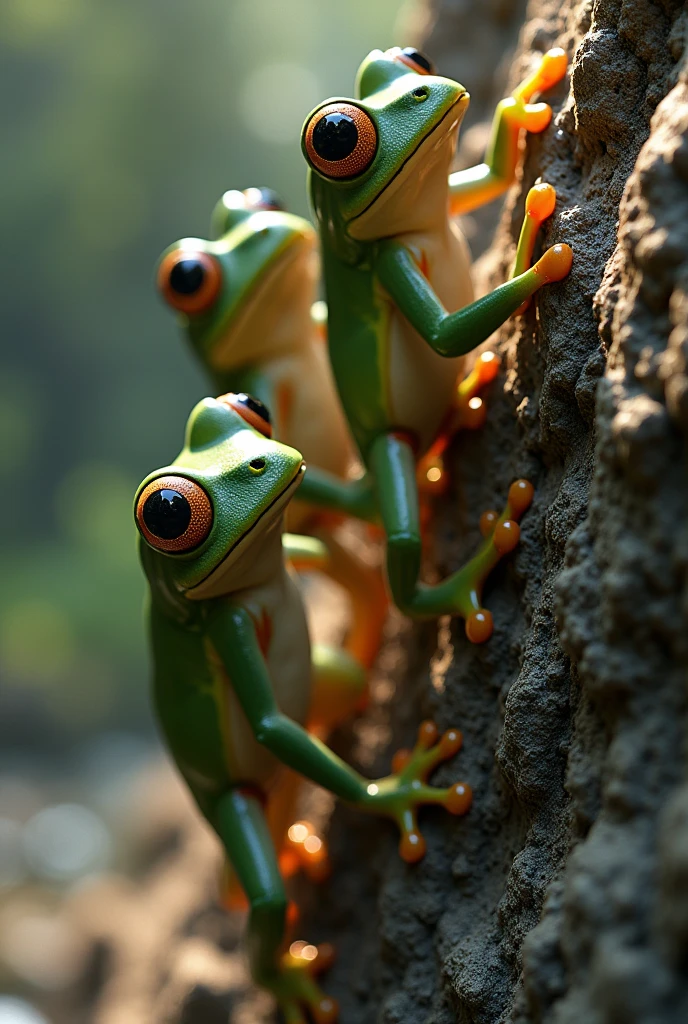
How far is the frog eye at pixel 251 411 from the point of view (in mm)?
1187

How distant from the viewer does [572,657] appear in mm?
866

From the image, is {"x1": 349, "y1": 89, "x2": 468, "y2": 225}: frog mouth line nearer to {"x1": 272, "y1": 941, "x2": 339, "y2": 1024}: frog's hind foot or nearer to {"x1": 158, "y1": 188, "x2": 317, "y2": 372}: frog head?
{"x1": 158, "y1": 188, "x2": 317, "y2": 372}: frog head

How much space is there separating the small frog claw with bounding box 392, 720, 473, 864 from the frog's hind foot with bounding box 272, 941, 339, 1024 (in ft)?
0.88

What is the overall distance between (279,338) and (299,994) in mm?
952

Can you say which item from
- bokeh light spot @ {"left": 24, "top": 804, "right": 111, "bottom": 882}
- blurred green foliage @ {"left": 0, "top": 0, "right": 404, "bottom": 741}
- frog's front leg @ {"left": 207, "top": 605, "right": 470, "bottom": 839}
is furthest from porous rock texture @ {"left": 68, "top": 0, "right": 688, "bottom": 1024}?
blurred green foliage @ {"left": 0, "top": 0, "right": 404, "bottom": 741}

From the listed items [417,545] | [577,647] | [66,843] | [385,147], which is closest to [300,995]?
[417,545]

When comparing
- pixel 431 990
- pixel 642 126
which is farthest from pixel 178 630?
pixel 642 126

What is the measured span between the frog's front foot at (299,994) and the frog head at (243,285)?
0.88 metres

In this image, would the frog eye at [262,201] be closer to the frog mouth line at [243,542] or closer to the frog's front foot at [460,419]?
the frog's front foot at [460,419]

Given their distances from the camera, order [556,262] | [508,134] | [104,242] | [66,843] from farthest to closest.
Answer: [104,242], [66,843], [508,134], [556,262]

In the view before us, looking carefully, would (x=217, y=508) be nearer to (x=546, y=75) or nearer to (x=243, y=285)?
(x=243, y=285)

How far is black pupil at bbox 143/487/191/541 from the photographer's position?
41.6 inches

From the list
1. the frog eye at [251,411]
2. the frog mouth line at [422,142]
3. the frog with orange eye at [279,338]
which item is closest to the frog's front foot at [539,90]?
the frog mouth line at [422,142]

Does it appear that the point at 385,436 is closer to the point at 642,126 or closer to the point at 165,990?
the point at 642,126
